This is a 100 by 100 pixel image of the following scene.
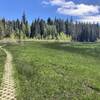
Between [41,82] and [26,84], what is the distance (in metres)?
1.98

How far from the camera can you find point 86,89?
24266 mm

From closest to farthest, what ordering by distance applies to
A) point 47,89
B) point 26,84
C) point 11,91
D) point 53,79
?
point 11,91, point 47,89, point 26,84, point 53,79

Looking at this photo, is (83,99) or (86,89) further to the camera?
(86,89)

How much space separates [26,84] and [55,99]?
5.15 metres

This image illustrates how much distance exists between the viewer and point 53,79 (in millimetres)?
28141

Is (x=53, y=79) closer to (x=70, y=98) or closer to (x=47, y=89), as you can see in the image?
(x=47, y=89)

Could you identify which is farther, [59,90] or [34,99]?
[59,90]

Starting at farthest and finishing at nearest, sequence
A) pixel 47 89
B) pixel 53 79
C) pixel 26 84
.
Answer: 1. pixel 53 79
2. pixel 26 84
3. pixel 47 89

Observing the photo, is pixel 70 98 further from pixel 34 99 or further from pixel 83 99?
pixel 34 99

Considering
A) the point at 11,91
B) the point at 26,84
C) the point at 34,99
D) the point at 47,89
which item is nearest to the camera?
the point at 34,99

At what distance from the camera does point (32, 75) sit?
29906mm

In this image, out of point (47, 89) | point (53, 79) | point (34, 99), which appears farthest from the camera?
point (53, 79)

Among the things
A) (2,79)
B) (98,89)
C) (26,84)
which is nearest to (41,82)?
(26,84)

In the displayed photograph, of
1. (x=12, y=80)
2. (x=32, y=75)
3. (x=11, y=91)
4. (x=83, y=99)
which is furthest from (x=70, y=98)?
(x=32, y=75)
